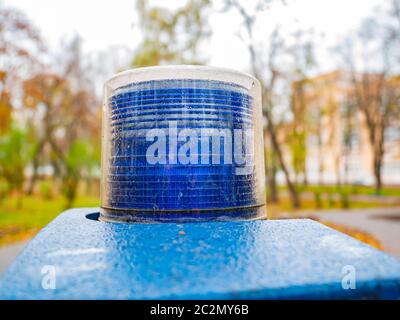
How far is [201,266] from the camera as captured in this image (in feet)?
4.78

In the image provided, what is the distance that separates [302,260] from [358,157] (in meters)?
42.6

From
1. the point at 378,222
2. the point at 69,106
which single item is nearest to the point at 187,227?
the point at 378,222

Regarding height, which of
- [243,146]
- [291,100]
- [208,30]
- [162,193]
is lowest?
[162,193]

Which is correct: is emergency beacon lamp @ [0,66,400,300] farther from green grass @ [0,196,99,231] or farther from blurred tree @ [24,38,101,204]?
blurred tree @ [24,38,101,204]

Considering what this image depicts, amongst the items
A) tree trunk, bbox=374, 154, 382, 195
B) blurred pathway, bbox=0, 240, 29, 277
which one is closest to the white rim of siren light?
blurred pathway, bbox=0, 240, 29, 277

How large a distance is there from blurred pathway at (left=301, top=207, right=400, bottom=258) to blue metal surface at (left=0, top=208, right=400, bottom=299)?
7009 mm

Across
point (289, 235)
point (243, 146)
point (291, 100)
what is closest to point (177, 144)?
point (243, 146)

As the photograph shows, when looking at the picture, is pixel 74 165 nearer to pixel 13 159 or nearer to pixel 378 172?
pixel 13 159

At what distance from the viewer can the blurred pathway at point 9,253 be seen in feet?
22.5

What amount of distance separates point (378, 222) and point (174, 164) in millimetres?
11111

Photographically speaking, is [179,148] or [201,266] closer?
[201,266]

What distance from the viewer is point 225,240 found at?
1903mm

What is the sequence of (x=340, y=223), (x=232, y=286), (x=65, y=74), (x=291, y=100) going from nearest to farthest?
(x=232, y=286)
(x=340, y=223)
(x=291, y=100)
(x=65, y=74)
